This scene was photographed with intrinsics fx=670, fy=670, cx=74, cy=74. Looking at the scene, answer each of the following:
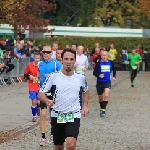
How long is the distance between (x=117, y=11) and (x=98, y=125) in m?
56.5

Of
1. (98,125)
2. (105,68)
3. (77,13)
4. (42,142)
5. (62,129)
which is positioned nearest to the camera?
(62,129)

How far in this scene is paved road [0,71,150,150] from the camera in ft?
40.4

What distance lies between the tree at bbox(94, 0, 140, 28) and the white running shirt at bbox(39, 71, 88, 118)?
203ft

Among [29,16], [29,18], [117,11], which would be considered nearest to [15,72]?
[29,18]

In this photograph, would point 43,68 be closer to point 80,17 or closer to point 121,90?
point 121,90

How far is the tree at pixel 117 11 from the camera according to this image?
71.2 meters

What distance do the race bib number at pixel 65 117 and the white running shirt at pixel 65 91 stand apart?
0.05 meters

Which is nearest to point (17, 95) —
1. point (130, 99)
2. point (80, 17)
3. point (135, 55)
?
point (130, 99)

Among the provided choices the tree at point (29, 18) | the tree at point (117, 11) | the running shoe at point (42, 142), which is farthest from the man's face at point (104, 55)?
the tree at point (117, 11)

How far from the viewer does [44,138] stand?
479 inches

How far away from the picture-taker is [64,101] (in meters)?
9.06

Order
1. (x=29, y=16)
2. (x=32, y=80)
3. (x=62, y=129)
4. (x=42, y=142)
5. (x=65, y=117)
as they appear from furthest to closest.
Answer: (x=29, y=16) → (x=32, y=80) → (x=42, y=142) → (x=62, y=129) → (x=65, y=117)

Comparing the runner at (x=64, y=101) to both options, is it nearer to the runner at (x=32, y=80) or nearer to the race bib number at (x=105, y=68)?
the runner at (x=32, y=80)

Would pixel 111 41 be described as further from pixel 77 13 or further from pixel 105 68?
pixel 105 68
